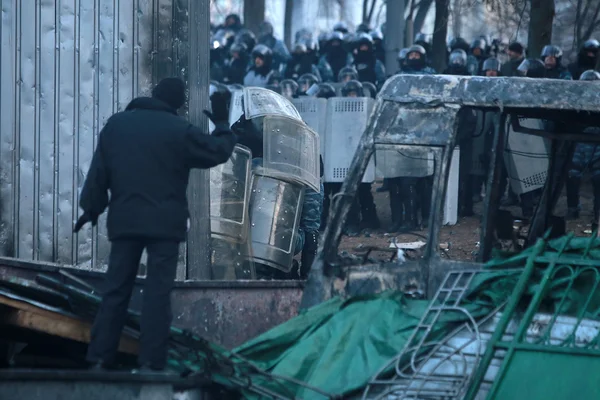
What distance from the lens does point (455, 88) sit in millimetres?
6945

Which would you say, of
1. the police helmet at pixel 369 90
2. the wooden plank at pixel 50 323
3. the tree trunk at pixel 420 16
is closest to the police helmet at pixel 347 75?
the police helmet at pixel 369 90

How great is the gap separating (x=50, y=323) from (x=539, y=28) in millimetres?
10260

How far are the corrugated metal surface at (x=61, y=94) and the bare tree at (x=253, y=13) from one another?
52.7ft

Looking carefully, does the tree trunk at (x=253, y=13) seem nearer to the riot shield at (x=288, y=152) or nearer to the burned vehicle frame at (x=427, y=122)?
the riot shield at (x=288, y=152)

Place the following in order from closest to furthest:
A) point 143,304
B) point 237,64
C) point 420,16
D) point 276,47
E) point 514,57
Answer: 1. point 143,304
2. point 514,57
3. point 237,64
4. point 276,47
5. point 420,16

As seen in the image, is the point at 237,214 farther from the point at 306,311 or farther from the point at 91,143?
the point at 306,311

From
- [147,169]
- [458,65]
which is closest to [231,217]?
[147,169]

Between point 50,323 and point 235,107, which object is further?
point 235,107

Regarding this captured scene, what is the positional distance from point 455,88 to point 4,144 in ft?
12.7

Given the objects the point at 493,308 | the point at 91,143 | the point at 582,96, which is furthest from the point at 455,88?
the point at 91,143

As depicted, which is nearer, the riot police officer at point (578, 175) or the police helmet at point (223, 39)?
the riot police officer at point (578, 175)

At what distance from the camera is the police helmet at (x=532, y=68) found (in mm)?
14039

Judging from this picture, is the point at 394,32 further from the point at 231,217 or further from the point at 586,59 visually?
the point at 231,217

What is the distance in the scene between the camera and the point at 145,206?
638 cm
